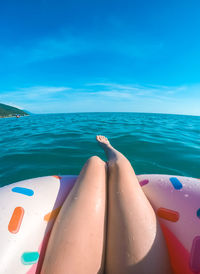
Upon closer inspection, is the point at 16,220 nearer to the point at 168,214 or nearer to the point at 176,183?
the point at 168,214

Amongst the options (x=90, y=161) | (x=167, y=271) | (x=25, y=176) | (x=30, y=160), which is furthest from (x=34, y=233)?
(x=30, y=160)

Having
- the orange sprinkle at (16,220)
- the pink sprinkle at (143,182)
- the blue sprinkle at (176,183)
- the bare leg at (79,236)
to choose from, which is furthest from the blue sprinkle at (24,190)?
the blue sprinkle at (176,183)

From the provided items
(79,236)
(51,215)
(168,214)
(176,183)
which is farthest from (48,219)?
(176,183)

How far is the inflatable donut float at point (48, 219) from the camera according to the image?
0.74 metres

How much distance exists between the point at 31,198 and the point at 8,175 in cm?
179

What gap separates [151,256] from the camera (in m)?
0.75

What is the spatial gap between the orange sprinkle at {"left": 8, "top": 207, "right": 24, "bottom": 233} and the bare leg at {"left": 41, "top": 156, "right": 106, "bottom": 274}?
23 cm

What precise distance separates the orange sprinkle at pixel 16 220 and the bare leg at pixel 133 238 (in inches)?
24.2

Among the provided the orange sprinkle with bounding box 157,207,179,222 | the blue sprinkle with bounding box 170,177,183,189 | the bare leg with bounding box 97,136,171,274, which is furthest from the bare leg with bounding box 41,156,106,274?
the blue sprinkle with bounding box 170,177,183,189

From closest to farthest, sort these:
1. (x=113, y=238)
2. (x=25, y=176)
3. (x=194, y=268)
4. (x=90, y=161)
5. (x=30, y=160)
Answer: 1. (x=194, y=268)
2. (x=113, y=238)
3. (x=90, y=161)
4. (x=25, y=176)
5. (x=30, y=160)

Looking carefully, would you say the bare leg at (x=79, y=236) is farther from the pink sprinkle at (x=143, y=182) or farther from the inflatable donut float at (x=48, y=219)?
the pink sprinkle at (x=143, y=182)

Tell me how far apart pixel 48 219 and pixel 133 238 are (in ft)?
2.10

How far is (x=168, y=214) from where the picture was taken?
38.7 inches

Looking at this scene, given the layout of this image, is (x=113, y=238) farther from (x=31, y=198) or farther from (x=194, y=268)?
(x=31, y=198)
